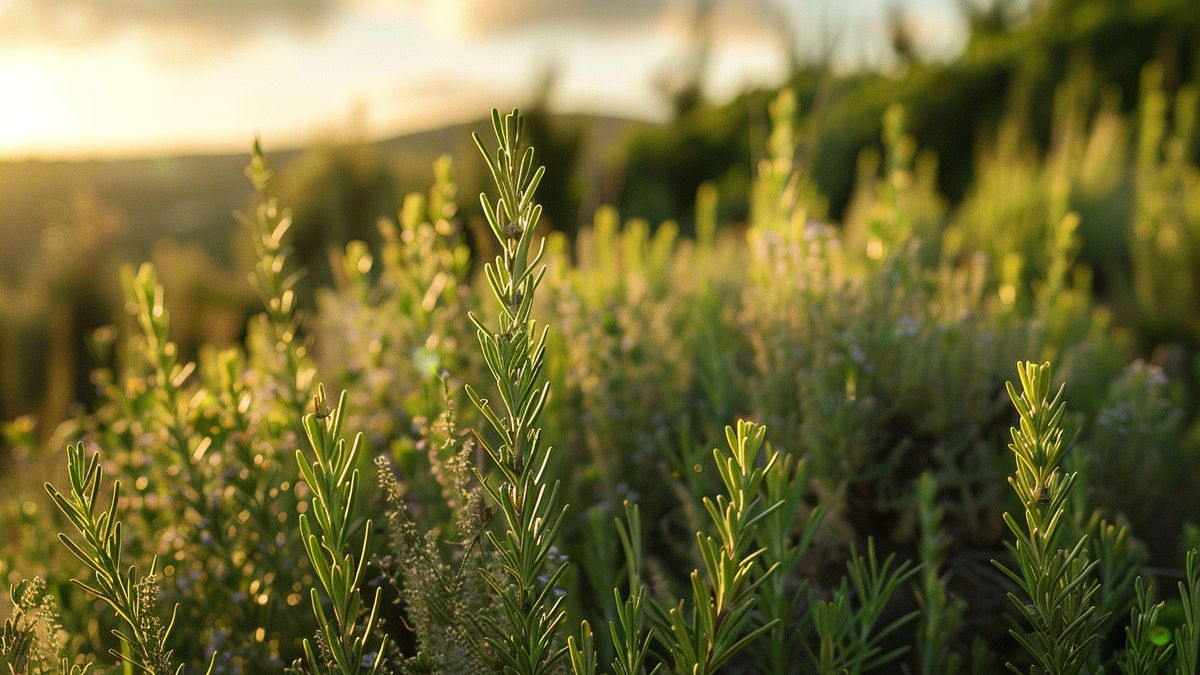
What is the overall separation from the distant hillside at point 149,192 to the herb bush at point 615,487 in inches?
381

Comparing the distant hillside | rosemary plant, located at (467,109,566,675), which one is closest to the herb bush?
rosemary plant, located at (467,109,566,675)

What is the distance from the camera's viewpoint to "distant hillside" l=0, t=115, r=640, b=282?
30609 mm

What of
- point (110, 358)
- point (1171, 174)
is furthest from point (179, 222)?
point (1171, 174)

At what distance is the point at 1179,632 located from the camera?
4.74 ft

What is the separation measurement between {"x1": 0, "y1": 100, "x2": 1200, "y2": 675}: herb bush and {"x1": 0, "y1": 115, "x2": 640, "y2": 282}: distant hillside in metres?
9.69

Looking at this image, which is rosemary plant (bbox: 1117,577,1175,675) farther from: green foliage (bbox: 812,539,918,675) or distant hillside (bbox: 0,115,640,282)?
distant hillside (bbox: 0,115,640,282)

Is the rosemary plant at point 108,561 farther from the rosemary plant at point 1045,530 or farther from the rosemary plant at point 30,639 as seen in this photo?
the rosemary plant at point 1045,530

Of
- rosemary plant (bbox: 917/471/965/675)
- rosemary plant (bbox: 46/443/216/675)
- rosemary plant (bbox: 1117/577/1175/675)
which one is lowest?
rosemary plant (bbox: 917/471/965/675)

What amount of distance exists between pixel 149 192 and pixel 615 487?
151ft

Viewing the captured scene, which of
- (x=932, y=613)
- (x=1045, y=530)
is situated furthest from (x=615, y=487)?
(x=1045, y=530)

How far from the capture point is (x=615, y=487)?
268cm

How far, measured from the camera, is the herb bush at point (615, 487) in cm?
135

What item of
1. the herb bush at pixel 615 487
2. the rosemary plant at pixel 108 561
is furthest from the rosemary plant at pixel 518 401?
the rosemary plant at pixel 108 561

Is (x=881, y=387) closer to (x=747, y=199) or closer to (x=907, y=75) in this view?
(x=747, y=199)
